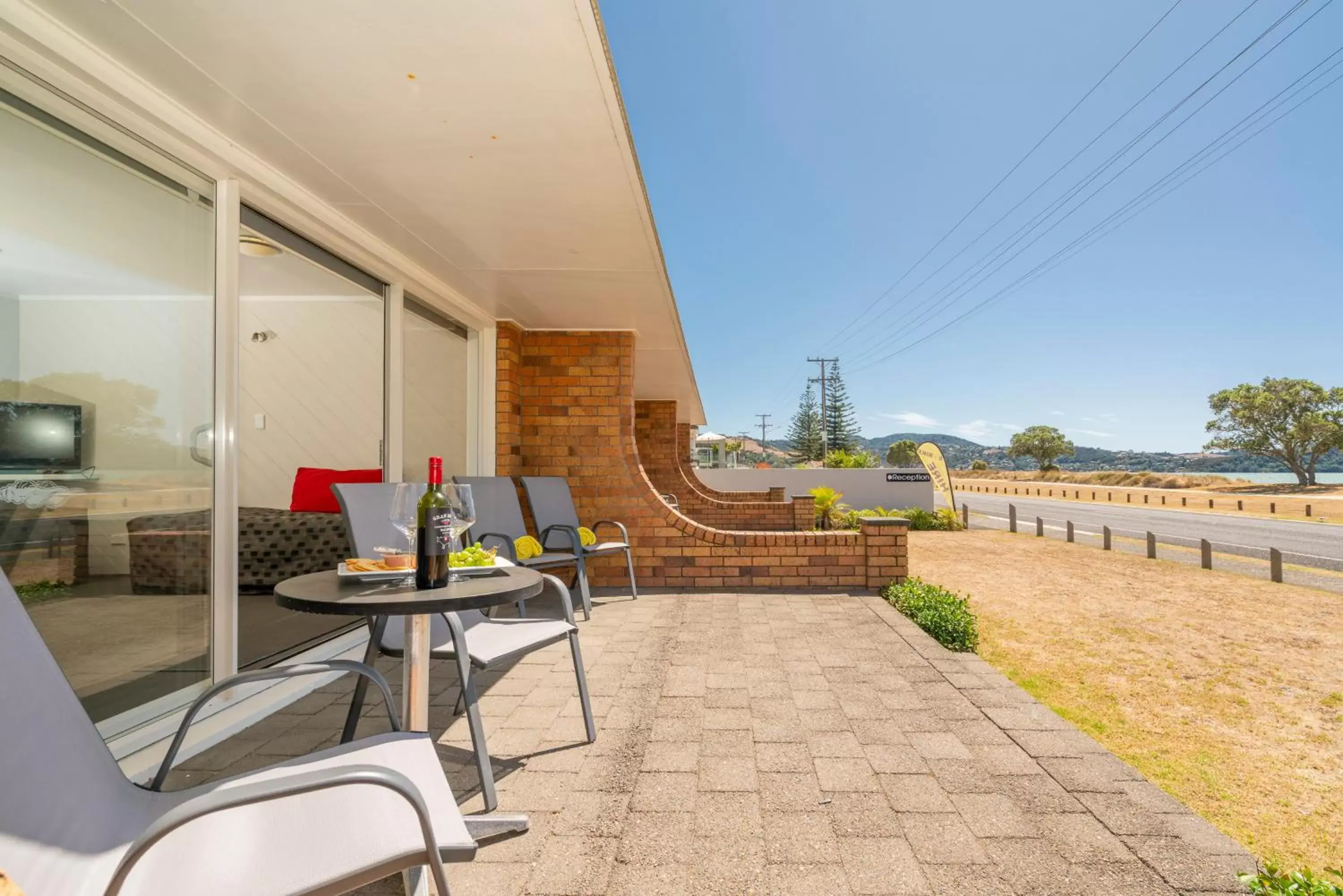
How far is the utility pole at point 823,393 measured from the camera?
133 feet

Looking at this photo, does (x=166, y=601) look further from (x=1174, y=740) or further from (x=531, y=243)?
(x=1174, y=740)

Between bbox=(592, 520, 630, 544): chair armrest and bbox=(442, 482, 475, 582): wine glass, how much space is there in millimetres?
3198

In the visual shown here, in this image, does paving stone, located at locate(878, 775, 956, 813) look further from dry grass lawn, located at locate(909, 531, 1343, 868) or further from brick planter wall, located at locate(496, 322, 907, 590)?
brick planter wall, located at locate(496, 322, 907, 590)

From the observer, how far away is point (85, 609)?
6.91 ft

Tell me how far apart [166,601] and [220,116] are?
1.72 meters

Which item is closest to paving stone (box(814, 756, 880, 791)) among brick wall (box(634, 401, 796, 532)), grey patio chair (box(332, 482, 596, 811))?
grey patio chair (box(332, 482, 596, 811))

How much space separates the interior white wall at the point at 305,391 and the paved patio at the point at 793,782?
4.58m

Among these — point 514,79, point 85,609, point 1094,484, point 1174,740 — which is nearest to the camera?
point 514,79

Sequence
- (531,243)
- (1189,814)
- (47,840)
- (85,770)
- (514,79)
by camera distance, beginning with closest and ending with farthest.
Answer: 1. (47,840)
2. (85,770)
3. (1189,814)
4. (514,79)
5. (531,243)

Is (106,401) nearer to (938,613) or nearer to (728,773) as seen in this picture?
(728,773)

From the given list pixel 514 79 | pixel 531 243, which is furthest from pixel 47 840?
pixel 531 243

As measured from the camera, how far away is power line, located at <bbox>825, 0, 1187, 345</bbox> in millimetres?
20438

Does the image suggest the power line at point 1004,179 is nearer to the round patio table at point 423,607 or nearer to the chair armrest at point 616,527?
the chair armrest at point 616,527

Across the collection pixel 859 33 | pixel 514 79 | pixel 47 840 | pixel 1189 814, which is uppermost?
pixel 859 33
